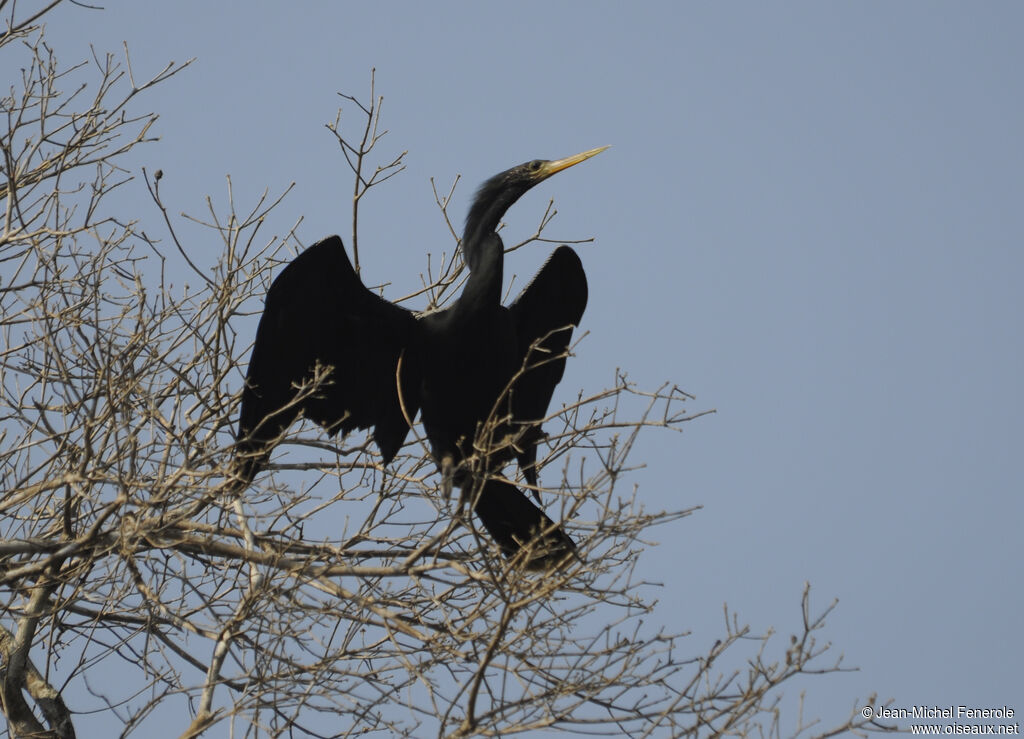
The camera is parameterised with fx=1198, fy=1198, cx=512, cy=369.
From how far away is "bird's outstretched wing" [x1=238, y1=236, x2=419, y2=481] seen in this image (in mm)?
4980

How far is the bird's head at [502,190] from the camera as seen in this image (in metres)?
5.40

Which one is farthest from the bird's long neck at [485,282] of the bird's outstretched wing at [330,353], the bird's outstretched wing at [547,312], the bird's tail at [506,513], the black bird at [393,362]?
the bird's tail at [506,513]

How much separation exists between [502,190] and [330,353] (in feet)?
3.78

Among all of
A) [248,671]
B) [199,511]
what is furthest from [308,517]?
[248,671]

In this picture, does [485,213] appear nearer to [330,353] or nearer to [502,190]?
[502,190]

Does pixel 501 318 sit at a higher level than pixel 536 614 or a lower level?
higher

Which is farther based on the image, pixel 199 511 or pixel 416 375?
pixel 416 375

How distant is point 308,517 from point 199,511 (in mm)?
385

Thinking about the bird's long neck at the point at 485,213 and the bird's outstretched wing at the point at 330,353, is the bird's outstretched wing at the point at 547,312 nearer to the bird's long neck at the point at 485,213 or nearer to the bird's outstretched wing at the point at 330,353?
the bird's long neck at the point at 485,213

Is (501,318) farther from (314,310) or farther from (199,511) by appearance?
(199,511)

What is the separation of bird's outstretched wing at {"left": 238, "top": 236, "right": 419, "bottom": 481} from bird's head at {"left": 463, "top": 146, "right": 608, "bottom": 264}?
522mm

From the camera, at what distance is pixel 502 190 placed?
18.4 feet

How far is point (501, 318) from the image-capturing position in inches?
201

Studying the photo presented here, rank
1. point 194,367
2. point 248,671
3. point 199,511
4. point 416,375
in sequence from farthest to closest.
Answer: point 416,375
point 194,367
point 199,511
point 248,671
